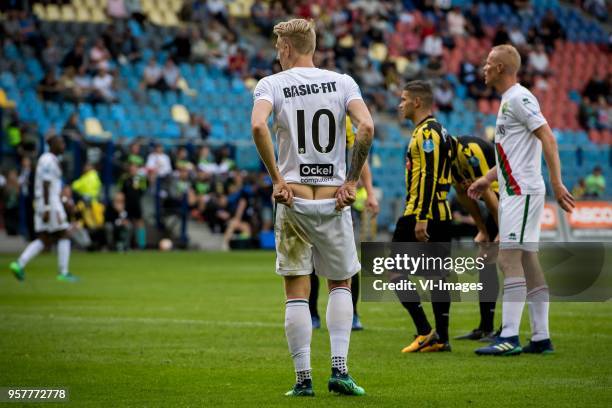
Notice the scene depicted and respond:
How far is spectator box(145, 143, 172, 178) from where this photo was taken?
28.0 m

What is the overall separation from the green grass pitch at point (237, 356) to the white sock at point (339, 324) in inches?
10.9

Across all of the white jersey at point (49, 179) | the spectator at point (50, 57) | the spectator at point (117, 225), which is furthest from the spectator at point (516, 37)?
the white jersey at point (49, 179)

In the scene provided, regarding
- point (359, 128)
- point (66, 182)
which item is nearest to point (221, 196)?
point (66, 182)

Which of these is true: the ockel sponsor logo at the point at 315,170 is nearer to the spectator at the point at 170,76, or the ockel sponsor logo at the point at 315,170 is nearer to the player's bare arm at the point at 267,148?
the player's bare arm at the point at 267,148

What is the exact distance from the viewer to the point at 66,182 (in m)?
27.5

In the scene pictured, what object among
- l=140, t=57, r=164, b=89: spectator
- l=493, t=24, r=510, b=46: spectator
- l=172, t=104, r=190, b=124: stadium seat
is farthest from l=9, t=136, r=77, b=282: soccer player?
l=493, t=24, r=510, b=46: spectator

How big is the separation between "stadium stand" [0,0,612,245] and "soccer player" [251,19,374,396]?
19.9 metres

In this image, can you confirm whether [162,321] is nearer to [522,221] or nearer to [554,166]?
[522,221]

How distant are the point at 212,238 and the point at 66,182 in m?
4.11

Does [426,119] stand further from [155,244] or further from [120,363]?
[155,244]

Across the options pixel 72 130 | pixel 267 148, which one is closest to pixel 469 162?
pixel 267 148

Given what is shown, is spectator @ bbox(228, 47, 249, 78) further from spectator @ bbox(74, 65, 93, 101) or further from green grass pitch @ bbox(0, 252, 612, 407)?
green grass pitch @ bbox(0, 252, 612, 407)

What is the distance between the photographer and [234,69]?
3303cm

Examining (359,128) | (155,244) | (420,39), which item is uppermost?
(420,39)
